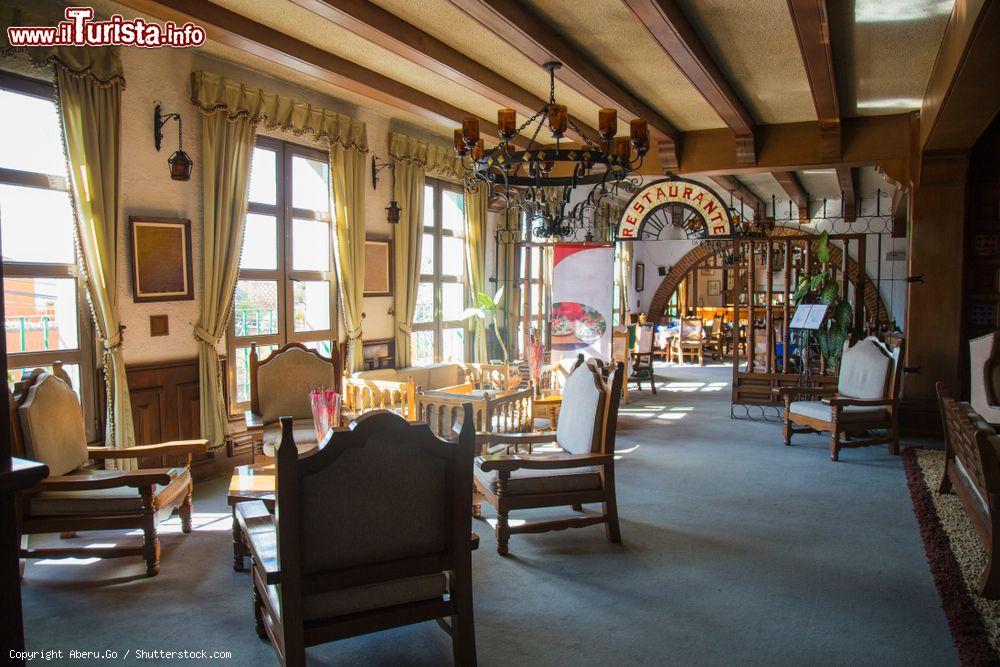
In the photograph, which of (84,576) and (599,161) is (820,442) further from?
(84,576)

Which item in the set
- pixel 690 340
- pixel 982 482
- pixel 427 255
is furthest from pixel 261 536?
pixel 690 340

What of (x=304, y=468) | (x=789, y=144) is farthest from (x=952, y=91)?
(x=304, y=468)

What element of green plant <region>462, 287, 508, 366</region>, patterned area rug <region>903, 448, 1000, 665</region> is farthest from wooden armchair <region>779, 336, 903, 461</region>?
green plant <region>462, 287, 508, 366</region>

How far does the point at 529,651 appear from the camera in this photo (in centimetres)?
269

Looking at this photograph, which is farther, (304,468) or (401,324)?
(401,324)

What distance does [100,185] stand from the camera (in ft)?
14.0

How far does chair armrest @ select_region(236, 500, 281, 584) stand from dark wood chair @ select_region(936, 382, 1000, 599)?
9.32 feet

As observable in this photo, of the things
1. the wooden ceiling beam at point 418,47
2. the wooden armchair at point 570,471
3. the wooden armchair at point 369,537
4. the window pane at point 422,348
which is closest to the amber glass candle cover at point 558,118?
the wooden ceiling beam at point 418,47

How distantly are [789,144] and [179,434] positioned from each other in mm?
5865

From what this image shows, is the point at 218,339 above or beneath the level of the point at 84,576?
above

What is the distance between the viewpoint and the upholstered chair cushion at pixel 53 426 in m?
3.30

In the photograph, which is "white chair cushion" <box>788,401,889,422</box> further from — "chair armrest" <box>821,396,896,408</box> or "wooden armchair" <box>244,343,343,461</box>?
"wooden armchair" <box>244,343,343,461</box>

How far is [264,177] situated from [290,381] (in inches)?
69.1

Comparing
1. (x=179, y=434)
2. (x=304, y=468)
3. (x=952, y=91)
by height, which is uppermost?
(x=952, y=91)
